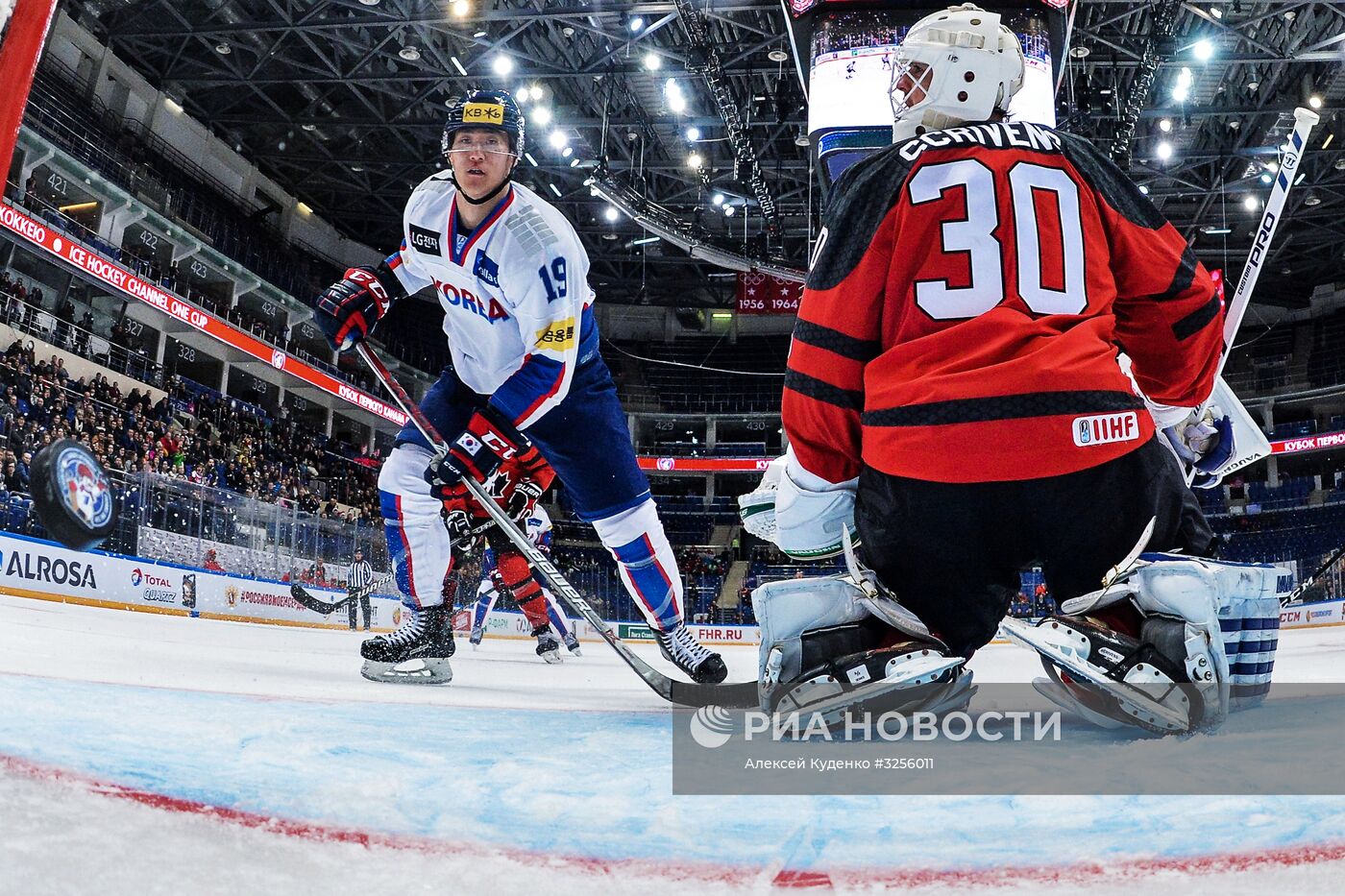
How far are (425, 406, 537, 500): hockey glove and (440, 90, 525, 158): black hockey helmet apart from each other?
0.79 metres

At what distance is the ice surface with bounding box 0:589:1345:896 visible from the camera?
602mm

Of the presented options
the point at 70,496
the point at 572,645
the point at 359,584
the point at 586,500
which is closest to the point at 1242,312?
the point at 586,500

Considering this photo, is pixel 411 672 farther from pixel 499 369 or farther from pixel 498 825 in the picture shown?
pixel 498 825

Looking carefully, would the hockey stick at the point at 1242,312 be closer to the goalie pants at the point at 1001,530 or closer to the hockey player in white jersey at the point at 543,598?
the goalie pants at the point at 1001,530

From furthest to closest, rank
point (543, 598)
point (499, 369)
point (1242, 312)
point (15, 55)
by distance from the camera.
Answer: point (543, 598) < point (499, 369) < point (1242, 312) < point (15, 55)

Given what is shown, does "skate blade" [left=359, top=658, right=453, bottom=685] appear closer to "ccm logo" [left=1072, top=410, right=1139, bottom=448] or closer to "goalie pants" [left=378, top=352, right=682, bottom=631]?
"goalie pants" [left=378, top=352, right=682, bottom=631]

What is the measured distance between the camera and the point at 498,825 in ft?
2.42

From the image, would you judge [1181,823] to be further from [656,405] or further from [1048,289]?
[656,405]

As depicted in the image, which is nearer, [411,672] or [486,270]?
[411,672]

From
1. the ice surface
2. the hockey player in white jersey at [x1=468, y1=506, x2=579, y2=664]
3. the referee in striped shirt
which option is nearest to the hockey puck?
the ice surface

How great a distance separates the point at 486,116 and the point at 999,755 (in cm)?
218

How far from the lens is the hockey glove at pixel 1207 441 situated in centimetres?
189

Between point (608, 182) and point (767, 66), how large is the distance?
3.08m

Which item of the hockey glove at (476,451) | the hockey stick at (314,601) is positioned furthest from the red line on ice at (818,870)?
the hockey stick at (314,601)
